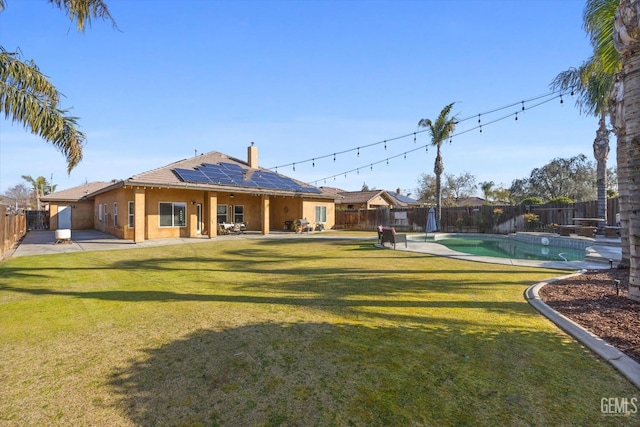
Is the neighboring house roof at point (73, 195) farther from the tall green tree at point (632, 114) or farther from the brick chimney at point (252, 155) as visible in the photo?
the tall green tree at point (632, 114)

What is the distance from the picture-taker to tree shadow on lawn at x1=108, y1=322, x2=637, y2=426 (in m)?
2.62

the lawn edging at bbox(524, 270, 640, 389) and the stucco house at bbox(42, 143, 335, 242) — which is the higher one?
the stucco house at bbox(42, 143, 335, 242)

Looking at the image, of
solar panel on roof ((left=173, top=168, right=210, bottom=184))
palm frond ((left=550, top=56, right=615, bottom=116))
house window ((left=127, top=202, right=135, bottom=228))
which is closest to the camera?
palm frond ((left=550, top=56, right=615, bottom=116))

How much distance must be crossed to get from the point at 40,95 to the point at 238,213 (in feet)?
55.2

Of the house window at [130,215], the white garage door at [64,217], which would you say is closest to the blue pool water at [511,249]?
the house window at [130,215]

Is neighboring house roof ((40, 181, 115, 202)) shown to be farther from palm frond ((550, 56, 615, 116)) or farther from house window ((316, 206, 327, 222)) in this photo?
palm frond ((550, 56, 615, 116))

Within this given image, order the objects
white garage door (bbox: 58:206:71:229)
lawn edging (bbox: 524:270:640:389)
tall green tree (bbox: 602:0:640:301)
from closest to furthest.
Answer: lawn edging (bbox: 524:270:640:389) < tall green tree (bbox: 602:0:640:301) < white garage door (bbox: 58:206:71:229)

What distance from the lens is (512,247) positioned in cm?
1659

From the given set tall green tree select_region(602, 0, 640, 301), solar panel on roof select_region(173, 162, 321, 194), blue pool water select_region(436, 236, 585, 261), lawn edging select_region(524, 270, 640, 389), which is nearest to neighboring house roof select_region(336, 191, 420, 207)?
solar panel on roof select_region(173, 162, 321, 194)

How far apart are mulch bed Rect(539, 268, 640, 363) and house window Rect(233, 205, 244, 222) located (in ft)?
66.3

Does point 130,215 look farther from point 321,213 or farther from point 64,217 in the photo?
point 64,217

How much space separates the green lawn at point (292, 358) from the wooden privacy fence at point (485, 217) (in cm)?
1786

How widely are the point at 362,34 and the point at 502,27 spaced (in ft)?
18.1

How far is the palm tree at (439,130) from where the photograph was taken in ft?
78.3
